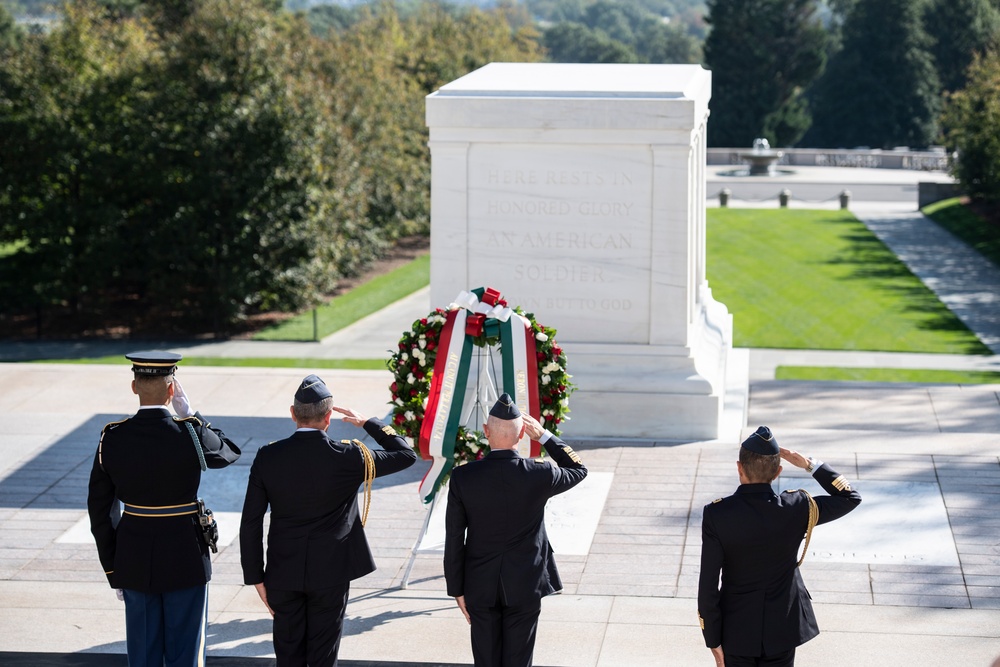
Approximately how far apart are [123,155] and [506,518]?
14.9 m

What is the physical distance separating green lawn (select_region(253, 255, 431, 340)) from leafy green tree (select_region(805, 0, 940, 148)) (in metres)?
37.9

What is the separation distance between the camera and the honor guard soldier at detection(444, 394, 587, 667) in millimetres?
5695

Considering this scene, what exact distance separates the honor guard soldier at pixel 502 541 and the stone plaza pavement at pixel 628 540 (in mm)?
1086

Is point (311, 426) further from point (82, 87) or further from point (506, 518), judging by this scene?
point (82, 87)

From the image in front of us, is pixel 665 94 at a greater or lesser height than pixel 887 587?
greater

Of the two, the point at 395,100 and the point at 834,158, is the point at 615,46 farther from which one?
the point at 395,100

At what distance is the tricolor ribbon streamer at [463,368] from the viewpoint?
8.38 m

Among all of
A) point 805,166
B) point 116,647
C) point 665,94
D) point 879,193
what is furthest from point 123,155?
point 805,166

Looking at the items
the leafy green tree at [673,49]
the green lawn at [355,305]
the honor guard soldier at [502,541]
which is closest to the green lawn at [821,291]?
the green lawn at [355,305]

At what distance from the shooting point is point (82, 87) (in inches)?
778

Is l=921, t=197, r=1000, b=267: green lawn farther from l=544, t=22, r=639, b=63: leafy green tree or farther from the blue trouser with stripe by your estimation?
l=544, t=22, r=639, b=63: leafy green tree

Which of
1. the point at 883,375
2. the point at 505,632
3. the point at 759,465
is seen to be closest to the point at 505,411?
the point at 505,632

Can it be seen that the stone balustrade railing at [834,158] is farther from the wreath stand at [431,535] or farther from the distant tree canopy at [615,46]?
the wreath stand at [431,535]

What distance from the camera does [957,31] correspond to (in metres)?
58.0
